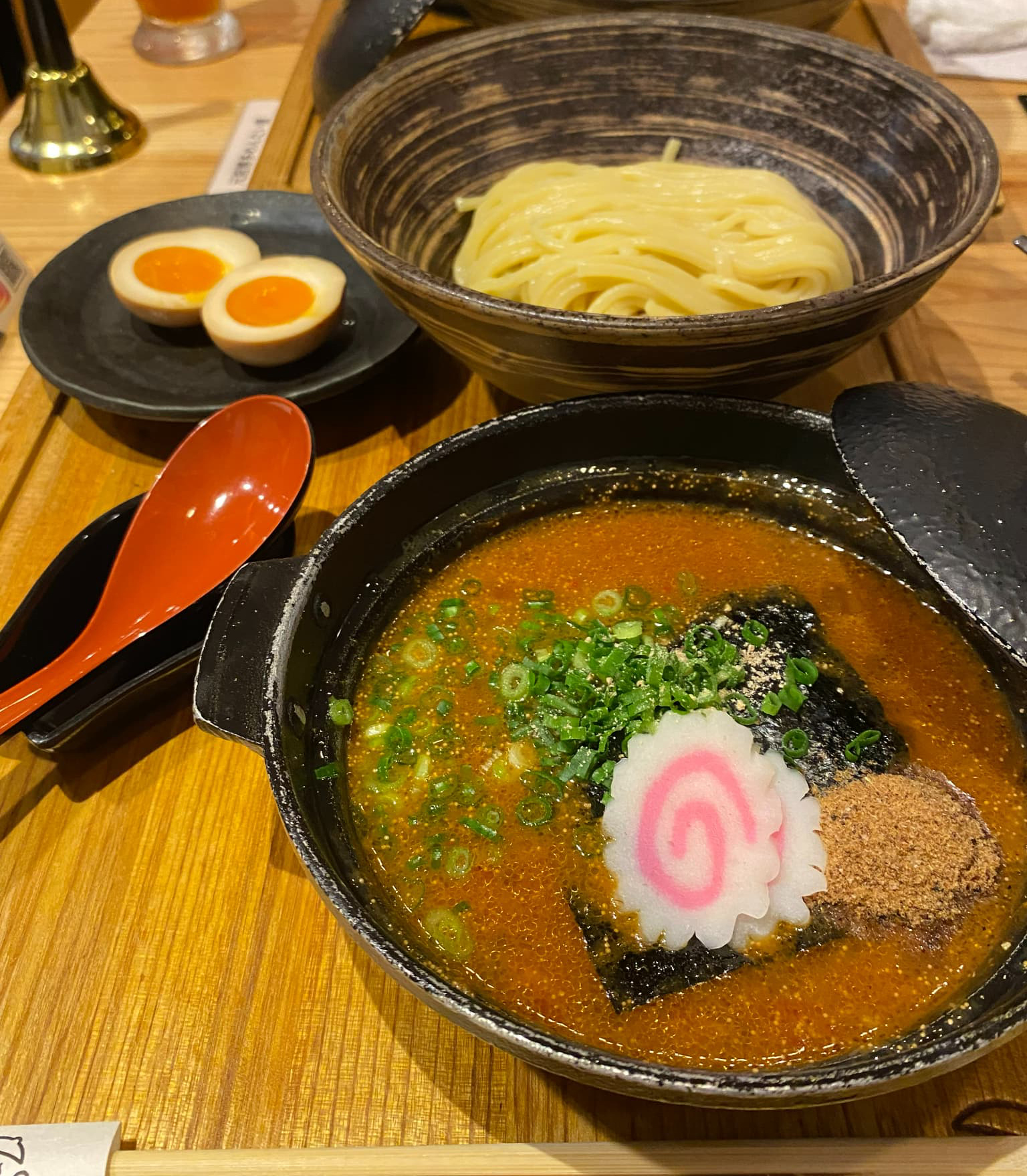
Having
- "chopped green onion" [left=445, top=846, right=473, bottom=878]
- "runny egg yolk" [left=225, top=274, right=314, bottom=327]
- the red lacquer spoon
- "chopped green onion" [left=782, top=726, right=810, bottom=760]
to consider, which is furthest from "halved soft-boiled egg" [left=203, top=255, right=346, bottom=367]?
"chopped green onion" [left=782, top=726, right=810, bottom=760]

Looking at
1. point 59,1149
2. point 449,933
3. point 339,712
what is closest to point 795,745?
point 449,933

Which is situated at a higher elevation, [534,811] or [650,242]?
[650,242]

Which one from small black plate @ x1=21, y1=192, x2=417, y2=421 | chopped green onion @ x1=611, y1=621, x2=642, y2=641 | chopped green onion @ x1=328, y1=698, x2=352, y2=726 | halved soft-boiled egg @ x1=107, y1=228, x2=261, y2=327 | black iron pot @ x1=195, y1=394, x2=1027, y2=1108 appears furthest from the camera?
halved soft-boiled egg @ x1=107, y1=228, x2=261, y2=327

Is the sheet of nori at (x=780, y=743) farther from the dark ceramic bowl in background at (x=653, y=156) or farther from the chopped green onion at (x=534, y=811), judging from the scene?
the dark ceramic bowl in background at (x=653, y=156)

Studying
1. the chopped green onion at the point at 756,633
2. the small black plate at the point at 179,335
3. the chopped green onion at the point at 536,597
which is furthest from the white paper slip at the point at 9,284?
the chopped green onion at the point at 756,633

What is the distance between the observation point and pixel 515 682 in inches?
49.8

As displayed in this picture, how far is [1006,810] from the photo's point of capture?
3.69 feet

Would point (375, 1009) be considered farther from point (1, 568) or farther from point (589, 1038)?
point (1, 568)

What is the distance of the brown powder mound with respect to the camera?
1029 millimetres

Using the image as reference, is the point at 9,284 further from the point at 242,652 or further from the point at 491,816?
the point at 491,816

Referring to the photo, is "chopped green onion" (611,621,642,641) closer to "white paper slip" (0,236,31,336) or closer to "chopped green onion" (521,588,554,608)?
"chopped green onion" (521,588,554,608)

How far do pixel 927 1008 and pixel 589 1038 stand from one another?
39cm

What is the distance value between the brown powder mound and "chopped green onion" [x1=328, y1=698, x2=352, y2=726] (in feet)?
2.16

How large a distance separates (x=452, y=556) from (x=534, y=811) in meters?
0.47
